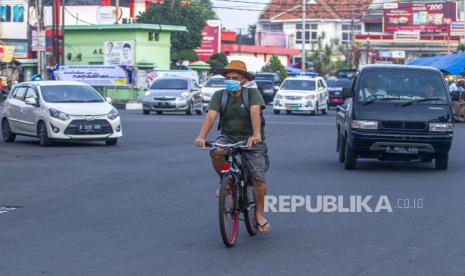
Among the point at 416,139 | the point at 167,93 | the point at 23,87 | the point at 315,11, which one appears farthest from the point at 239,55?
the point at 416,139

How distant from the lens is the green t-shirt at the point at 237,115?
9.89 m

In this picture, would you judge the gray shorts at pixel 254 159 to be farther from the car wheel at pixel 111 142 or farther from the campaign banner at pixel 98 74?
the campaign banner at pixel 98 74

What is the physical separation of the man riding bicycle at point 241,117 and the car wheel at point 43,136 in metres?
14.1

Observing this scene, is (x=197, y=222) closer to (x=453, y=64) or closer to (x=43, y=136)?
(x=43, y=136)

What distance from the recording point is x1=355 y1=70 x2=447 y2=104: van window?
1789 centimetres

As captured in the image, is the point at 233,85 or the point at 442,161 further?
the point at 442,161

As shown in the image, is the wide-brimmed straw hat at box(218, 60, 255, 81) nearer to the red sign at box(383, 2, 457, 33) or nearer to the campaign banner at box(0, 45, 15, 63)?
the campaign banner at box(0, 45, 15, 63)

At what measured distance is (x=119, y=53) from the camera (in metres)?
63.0

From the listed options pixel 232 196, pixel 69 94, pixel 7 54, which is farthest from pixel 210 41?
pixel 232 196

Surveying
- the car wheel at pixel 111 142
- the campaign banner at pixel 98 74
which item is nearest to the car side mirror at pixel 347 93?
the car wheel at pixel 111 142

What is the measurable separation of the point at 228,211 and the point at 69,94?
15569 mm

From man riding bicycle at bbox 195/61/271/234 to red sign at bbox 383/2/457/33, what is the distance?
106 m

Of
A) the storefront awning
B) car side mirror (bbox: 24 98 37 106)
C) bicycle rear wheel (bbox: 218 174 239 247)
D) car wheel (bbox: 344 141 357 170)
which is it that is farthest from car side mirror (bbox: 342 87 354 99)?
the storefront awning

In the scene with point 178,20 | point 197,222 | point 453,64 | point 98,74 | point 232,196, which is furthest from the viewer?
point 178,20
